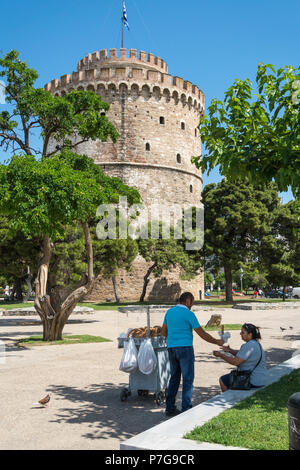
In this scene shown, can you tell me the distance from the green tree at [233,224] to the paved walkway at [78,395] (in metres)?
20.3

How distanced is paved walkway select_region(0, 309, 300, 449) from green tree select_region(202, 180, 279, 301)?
20.3 m

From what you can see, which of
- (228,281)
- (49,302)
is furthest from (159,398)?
(228,281)

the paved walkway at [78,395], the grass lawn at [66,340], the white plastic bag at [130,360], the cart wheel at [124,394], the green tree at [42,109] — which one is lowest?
the grass lawn at [66,340]

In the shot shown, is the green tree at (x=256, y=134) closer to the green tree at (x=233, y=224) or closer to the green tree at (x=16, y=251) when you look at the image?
the green tree at (x=16, y=251)

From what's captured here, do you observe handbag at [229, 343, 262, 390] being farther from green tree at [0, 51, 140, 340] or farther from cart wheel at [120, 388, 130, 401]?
green tree at [0, 51, 140, 340]

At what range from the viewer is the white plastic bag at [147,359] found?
232 inches

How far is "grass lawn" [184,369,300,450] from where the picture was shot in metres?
3.75

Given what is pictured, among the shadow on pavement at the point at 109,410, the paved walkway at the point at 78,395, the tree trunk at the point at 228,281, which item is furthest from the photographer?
the tree trunk at the point at 228,281

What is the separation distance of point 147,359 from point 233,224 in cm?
2734

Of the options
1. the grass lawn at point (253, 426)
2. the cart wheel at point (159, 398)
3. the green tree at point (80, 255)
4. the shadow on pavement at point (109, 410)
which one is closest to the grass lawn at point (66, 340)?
the green tree at point (80, 255)

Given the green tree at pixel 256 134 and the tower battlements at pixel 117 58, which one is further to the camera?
the tower battlements at pixel 117 58

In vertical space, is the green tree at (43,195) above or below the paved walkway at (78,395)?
above

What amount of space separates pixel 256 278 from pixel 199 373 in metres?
52.0

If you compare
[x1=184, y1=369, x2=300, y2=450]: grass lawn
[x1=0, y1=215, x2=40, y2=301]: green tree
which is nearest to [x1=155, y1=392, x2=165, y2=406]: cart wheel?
[x1=184, y1=369, x2=300, y2=450]: grass lawn
